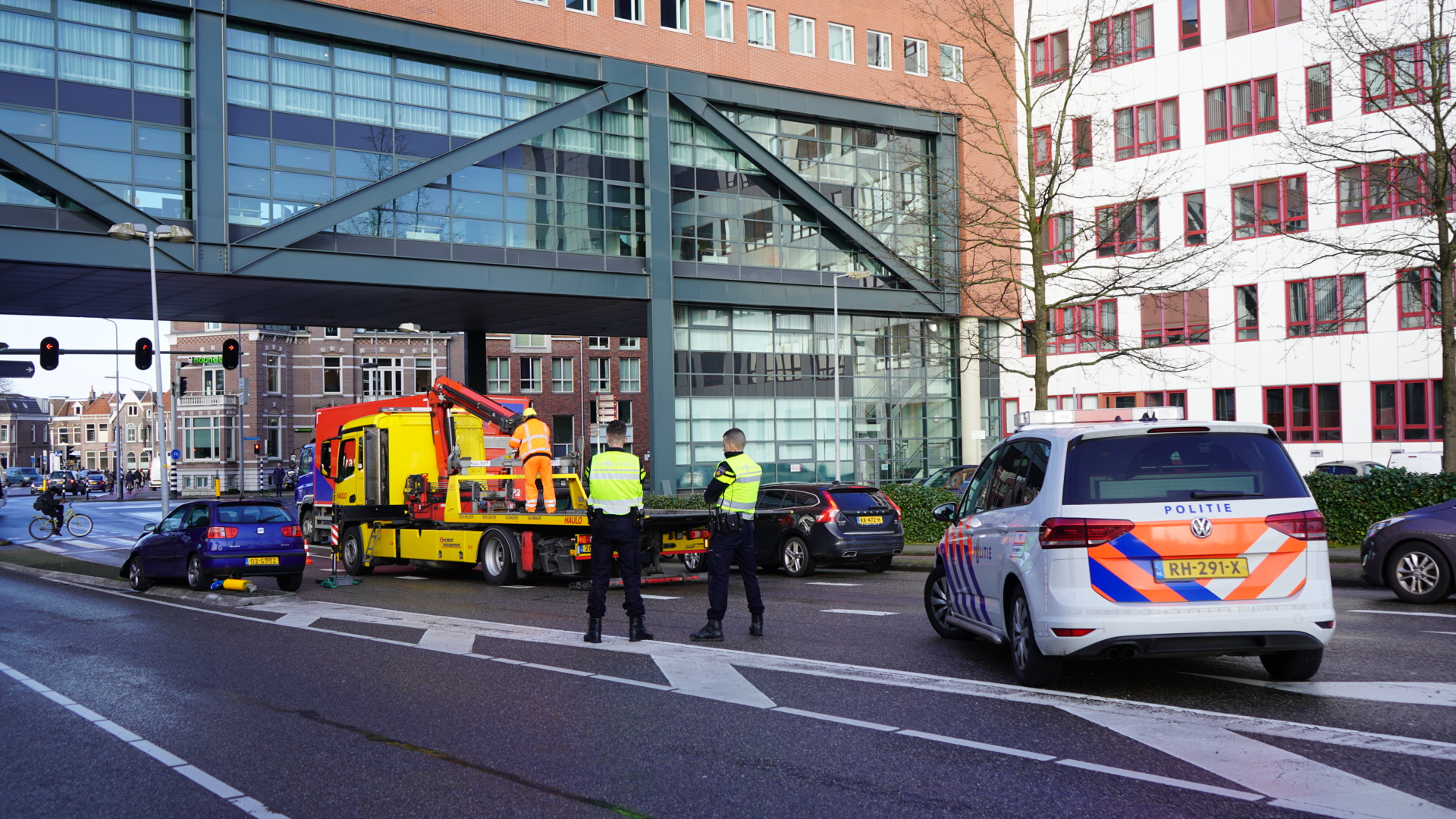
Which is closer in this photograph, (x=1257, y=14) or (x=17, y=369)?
(x=17, y=369)

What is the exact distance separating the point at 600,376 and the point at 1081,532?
70673mm

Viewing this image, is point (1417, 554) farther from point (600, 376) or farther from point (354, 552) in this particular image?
point (600, 376)

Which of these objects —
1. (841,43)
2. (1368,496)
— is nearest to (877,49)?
(841,43)

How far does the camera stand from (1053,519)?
751 cm

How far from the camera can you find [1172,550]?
7.32m

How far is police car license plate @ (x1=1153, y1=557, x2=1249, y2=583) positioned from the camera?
7.31 meters

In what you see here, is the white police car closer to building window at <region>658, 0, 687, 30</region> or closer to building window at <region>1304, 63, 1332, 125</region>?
building window at <region>658, 0, 687, 30</region>

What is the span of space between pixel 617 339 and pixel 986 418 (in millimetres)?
39606

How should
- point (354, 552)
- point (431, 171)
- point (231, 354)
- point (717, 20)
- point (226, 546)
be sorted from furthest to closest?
point (717, 20), point (431, 171), point (231, 354), point (354, 552), point (226, 546)

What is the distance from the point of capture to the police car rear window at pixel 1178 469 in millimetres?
7453

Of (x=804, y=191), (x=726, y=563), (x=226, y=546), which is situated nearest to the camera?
(x=726, y=563)

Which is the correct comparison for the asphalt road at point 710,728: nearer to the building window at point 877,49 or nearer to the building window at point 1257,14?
the building window at point 877,49

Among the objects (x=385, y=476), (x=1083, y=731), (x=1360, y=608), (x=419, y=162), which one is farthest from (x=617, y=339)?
(x=1083, y=731)

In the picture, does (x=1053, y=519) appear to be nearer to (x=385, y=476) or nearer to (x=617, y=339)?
(x=385, y=476)
